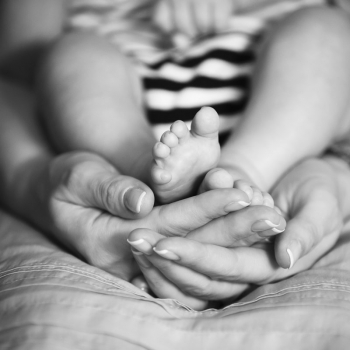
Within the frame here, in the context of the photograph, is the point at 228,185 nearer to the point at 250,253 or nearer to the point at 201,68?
the point at 250,253

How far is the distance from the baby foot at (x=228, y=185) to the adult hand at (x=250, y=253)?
34 mm

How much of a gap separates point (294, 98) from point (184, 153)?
12.0 inches

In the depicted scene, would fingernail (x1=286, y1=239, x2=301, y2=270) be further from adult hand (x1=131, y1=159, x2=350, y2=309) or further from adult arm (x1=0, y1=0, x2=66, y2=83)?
adult arm (x1=0, y1=0, x2=66, y2=83)

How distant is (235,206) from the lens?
498mm

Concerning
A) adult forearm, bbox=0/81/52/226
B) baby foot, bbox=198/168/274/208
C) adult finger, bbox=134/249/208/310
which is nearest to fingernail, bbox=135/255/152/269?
adult finger, bbox=134/249/208/310

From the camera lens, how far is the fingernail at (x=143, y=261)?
1.68 feet

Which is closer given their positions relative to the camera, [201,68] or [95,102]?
[95,102]

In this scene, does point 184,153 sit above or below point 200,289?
above

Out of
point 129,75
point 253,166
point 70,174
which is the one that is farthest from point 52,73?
point 253,166

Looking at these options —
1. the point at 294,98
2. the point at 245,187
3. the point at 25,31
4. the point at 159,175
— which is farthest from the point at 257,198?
the point at 25,31

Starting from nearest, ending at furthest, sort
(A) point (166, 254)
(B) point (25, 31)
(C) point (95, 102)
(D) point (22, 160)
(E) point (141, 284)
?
(A) point (166, 254) → (E) point (141, 284) → (C) point (95, 102) → (D) point (22, 160) → (B) point (25, 31)

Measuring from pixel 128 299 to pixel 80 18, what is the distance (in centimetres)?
92

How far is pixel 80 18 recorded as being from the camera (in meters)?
1.19

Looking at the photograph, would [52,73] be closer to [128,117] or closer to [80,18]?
[128,117]
